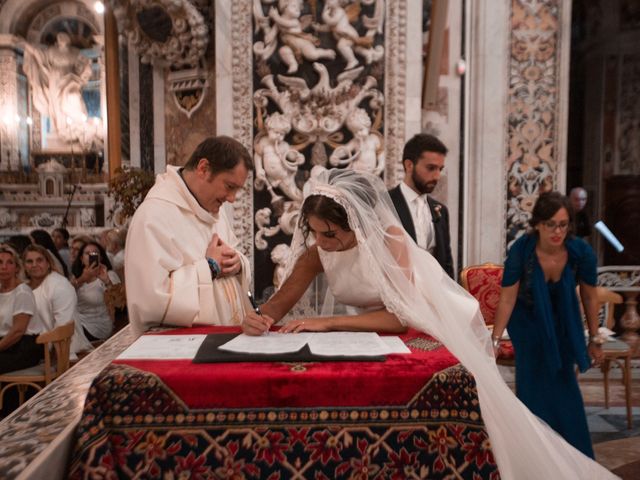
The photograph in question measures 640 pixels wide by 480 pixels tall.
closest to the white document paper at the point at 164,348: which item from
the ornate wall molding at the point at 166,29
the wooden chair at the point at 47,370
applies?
the wooden chair at the point at 47,370

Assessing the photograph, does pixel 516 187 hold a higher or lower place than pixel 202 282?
higher

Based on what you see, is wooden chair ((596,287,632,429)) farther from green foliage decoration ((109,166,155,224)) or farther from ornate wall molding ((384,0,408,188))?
green foliage decoration ((109,166,155,224))

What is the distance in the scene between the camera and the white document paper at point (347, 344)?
1747 millimetres

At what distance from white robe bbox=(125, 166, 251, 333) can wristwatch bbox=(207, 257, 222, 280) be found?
1.8 inches

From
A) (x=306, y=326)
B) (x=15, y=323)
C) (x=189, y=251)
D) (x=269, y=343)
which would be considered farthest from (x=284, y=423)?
(x=15, y=323)

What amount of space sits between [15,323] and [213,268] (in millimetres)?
2772

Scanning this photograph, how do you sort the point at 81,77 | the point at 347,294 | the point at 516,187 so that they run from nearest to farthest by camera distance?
the point at 347,294
the point at 516,187
the point at 81,77

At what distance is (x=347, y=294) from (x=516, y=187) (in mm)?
3455

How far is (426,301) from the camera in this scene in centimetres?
226

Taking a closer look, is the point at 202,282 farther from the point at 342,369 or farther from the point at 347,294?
the point at 342,369

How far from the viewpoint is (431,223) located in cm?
398

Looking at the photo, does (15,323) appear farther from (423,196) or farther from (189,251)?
(423,196)

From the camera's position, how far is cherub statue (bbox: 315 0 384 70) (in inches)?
170

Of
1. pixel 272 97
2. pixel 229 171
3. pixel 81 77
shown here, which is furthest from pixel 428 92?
pixel 81 77
